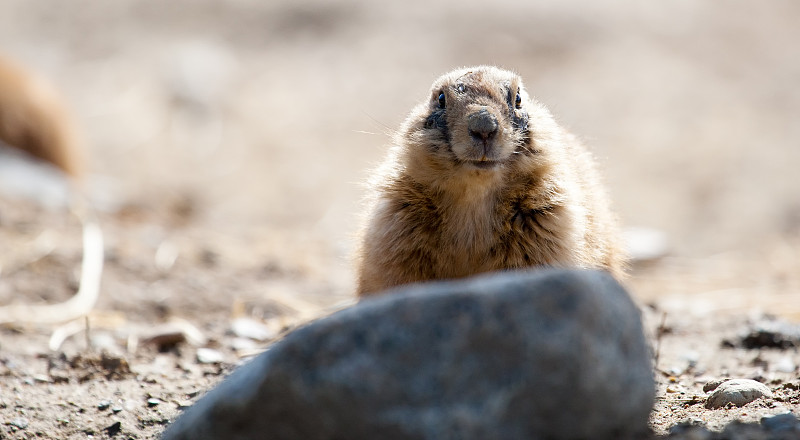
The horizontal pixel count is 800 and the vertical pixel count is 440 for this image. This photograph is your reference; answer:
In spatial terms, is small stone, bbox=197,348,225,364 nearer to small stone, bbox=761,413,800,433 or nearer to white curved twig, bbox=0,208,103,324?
white curved twig, bbox=0,208,103,324

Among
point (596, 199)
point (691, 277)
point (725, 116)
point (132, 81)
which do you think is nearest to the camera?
point (596, 199)

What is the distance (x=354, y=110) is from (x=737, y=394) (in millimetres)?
9954

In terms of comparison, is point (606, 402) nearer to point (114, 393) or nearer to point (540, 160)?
point (540, 160)

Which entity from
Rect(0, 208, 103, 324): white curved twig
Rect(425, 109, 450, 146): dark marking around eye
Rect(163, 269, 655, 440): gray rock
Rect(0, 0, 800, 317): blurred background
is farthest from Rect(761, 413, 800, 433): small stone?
Rect(0, 208, 103, 324): white curved twig

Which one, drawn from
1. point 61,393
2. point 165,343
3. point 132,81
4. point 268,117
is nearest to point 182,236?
point 165,343

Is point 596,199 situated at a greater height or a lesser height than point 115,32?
lesser

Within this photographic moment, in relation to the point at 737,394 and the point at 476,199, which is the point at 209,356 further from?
the point at 737,394

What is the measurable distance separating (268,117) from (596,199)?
9.09 metres

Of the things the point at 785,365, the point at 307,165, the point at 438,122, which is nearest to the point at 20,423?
the point at 438,122

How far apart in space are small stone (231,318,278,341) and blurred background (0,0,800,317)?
2.74ft

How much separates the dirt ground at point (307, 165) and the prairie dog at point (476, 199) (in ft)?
2.48

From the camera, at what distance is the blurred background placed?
8383 millimetres

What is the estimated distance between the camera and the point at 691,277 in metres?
7.68

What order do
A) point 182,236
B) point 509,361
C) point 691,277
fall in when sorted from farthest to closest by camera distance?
point 182,236 < point 691,277 < point 509,361
